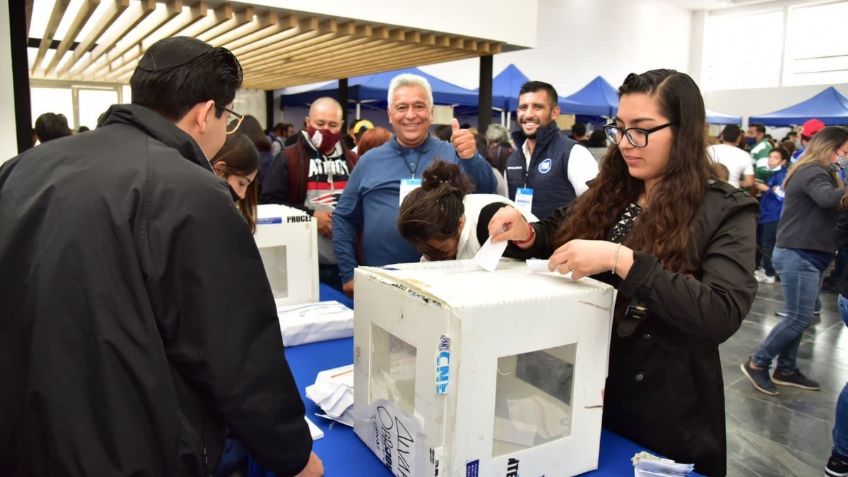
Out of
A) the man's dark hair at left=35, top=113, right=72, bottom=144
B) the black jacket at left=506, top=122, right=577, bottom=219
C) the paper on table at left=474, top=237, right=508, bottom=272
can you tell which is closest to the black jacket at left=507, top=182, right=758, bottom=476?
the paper on table at left=474, top=237, right=508, bottom=272

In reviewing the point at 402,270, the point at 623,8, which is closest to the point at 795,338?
the point at 402,270

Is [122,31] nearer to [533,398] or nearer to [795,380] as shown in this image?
[533,398]

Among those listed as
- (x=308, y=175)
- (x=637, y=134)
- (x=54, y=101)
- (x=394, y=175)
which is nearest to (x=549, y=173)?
(x=394, y=175)

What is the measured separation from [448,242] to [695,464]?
716 mm

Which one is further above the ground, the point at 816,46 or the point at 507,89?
the point at 816,46

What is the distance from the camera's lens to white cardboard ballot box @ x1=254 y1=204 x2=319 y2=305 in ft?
6.22

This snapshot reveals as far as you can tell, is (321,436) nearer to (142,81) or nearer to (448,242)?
(448,242)

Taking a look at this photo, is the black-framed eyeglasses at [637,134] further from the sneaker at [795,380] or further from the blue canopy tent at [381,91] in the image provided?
the blue canopy tent at [381,91]

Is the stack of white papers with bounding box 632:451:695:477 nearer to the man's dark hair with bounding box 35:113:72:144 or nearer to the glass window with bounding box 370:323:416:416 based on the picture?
the glass window with bounding box 370:323:416:416

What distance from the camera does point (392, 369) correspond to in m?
1.01

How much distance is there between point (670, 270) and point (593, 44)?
518 inches

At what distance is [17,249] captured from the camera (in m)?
0.76

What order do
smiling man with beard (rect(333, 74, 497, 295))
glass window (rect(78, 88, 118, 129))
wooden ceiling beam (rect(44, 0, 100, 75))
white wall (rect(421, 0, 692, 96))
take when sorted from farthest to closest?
white wall (rect(421, 0, 692, 96)) < glass window (rect(78, 88, 118, 129)) < wooden ceiling beam (rect(44, 0, 100, 75)) < smiling man with beard (rect(333, 74, 497, 295))

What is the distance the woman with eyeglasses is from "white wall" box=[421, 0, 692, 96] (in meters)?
9.59
